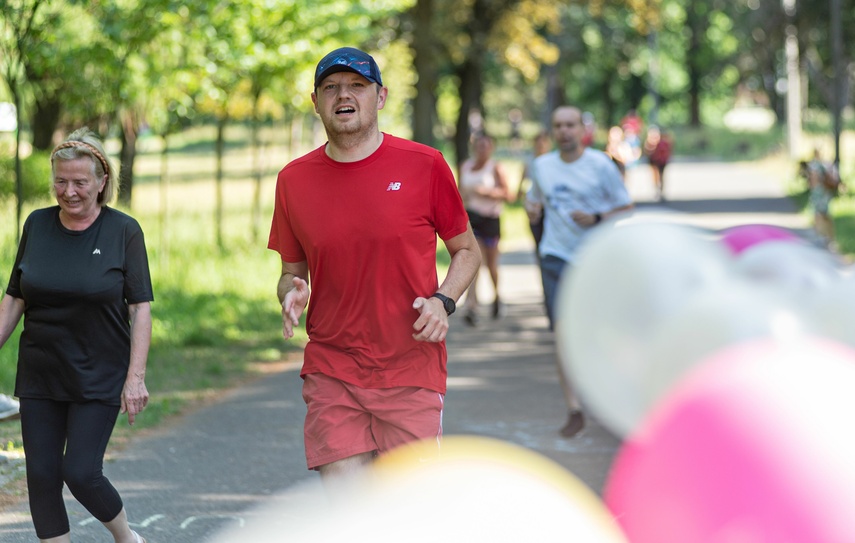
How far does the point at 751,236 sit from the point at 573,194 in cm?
376

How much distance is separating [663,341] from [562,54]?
46.7 meters

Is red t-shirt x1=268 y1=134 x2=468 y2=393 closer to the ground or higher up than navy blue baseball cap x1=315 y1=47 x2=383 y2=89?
closer to the ground

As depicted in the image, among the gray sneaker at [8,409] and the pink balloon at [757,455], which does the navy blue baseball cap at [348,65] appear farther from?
the gray sneaker at [8,409]

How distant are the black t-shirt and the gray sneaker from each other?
2.47m

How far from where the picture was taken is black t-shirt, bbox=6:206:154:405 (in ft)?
16.3

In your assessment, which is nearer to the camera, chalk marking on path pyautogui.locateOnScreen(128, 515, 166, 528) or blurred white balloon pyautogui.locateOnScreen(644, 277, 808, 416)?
blurred white balloon pyautogui.locateOnScreen(644, 277, 808, 416)

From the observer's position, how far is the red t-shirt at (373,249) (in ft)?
14.9

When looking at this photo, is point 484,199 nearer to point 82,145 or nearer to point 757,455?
point 82,145

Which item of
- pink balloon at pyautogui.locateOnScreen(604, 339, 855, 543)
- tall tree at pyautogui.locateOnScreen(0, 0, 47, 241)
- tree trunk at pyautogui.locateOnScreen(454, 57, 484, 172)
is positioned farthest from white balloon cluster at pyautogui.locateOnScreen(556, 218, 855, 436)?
tree trunk at pyautogui.locateOnScreen(454, 57, 484, 172)

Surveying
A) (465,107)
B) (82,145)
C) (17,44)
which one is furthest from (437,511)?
(465,107)

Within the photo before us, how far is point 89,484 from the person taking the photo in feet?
16.3

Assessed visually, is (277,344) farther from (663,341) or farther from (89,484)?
(663,341)

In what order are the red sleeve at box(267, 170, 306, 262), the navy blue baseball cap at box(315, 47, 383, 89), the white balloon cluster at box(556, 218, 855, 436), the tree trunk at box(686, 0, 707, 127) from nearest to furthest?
the white balloon cluster at box(556, 218, 855, 436), the navy blue baseball cap at box(315, 47, 383, 89), the red sleeve at box(267, 170, 306, 262), the tree trunk at box(686, 0, 707, 127)

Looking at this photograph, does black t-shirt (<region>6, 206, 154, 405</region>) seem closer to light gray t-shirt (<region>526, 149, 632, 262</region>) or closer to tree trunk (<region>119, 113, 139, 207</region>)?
light gray t-shirt (<region>526, 149, 632, 262</region>)
